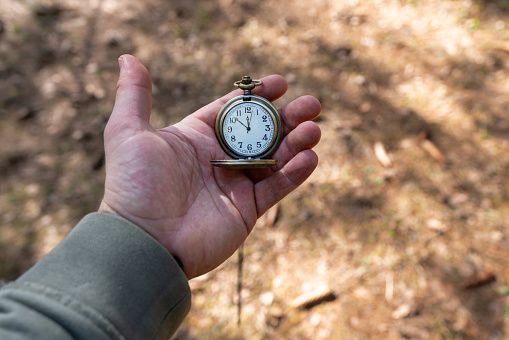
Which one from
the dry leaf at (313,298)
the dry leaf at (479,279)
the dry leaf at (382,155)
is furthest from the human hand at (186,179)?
the dry leaf at (479,279)

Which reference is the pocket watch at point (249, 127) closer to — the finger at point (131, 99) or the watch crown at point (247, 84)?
the watch crown at point (247, 84)

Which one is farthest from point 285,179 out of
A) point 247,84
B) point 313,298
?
point 313,298

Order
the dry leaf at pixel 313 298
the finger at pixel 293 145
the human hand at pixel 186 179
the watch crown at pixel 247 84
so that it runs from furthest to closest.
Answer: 1. the dry leaf at pixel 313 298
2. the watch crown at pixel 247 84
3. the finger at pixel 293 145
4. the human hand at pixel 186 179

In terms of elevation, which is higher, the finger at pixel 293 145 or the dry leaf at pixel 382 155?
the finger at pixel 293 145

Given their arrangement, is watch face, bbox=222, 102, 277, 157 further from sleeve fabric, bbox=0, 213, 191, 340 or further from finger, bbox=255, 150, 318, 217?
sleeve fabric, bbox=0, 213, 191, 340

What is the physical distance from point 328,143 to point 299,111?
181cm

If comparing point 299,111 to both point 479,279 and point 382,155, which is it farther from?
point 479,279

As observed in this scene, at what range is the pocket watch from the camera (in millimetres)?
3277

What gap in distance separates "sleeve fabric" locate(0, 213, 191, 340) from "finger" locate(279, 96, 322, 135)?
1715 millimetres

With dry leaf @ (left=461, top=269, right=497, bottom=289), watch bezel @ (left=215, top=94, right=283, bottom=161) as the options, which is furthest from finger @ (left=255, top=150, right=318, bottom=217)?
dry leaf @ (left=461, top=269, right=497, bottom=289)

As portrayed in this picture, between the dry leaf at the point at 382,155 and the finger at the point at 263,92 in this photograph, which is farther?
the dry leaf at the point at 382,155

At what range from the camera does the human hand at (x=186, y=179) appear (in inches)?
101

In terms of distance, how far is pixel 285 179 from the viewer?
302 cm

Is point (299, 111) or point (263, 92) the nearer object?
point (299, 111)
